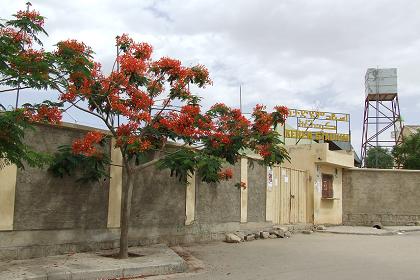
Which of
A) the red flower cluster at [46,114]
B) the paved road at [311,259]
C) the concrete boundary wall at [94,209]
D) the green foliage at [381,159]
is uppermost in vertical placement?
the green foliage at [381,159]

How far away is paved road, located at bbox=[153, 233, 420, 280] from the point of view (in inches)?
368

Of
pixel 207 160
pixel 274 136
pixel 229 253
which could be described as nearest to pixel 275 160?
pixel 274 136

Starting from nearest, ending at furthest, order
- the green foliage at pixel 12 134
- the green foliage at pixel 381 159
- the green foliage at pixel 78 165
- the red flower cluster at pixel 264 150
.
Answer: the green foliage at pixel 12 134, the green foliage at pixel 78 165, the red flower cluster at pixel 264 150, the green foliage at pixel 381 159

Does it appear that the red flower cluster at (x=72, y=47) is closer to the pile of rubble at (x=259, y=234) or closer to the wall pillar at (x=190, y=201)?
the wall pillar at (x=190, y=201)

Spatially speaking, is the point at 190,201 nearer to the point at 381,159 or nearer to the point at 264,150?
the point at 264,150

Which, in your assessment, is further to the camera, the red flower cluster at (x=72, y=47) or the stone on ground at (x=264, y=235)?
the stone on ground at (x=264, y=235)

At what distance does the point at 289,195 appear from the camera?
19.4 metres

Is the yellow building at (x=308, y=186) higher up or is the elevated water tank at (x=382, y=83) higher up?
the elevated water tank at (x=382, y=83)

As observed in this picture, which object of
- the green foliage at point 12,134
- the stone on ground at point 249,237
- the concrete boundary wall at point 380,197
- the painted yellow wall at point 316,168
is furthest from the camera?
the concrete boundary wall at point 380,197

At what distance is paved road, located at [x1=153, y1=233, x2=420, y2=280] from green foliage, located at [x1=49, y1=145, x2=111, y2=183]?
294 centimetres

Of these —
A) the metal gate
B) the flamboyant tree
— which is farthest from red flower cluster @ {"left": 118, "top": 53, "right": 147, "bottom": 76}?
the metal gate

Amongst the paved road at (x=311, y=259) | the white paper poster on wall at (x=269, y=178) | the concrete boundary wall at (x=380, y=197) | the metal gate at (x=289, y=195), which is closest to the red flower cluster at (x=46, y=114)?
the paved road at (x=311, y=259)

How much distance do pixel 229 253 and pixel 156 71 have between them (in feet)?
16.0

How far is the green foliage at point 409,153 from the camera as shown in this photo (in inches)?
1347
